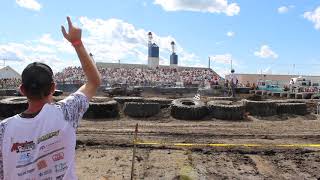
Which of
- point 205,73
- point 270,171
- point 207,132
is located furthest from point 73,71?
point 270,171

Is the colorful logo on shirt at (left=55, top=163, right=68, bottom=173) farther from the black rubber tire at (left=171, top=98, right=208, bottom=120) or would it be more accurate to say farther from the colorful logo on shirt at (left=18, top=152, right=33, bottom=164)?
the black rubber tire at (left=171, top=98, right=208, bottom=120)

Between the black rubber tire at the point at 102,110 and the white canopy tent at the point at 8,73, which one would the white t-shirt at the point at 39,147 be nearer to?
the black rubber tire at the point at 102,110

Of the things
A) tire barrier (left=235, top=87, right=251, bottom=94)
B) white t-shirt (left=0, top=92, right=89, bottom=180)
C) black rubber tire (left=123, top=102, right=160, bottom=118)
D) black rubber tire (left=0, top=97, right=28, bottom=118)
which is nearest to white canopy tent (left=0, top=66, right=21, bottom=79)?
tire barrier (left=235, top=87, right=251, bottom=94)

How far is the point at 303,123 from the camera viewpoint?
15570 mm

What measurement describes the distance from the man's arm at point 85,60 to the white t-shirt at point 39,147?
0.36m

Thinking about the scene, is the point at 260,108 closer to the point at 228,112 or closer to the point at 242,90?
the point at 228,112

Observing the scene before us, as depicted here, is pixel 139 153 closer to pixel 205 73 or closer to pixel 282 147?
pixel 282 147

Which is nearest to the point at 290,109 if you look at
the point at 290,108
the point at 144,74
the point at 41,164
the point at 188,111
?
the point at 290,108

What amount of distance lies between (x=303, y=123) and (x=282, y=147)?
198 inches

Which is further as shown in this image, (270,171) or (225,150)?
(225,150)

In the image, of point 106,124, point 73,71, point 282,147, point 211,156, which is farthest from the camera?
point 73,71

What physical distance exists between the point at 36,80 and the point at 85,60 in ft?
1.48

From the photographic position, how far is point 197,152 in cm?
1033

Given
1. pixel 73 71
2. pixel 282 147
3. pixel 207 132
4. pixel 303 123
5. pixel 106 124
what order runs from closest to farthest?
pixel 282 147 → pixel 207 132 → pixel 106 124 → pixel 303 123 → pixel 73 71
